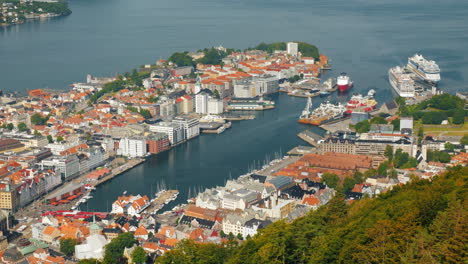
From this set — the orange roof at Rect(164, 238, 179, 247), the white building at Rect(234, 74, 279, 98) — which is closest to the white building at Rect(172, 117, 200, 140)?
the white building at Rect(234, 74, 279, 98)

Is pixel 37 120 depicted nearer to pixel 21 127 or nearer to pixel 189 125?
pixel 21 127

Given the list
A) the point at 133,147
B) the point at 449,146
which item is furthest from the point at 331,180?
the point at 133,147

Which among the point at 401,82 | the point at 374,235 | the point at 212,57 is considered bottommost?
the point at 401,82

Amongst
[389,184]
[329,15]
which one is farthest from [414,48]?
[389,184]

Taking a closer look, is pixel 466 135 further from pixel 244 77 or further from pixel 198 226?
pixel 244 77

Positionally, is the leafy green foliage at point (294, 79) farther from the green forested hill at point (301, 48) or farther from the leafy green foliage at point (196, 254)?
the leafy green foliage at point (196, 254)

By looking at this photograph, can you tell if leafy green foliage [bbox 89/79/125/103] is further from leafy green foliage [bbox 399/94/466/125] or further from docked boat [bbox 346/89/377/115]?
leafy green foliage [bbox 399/94/466/125]
